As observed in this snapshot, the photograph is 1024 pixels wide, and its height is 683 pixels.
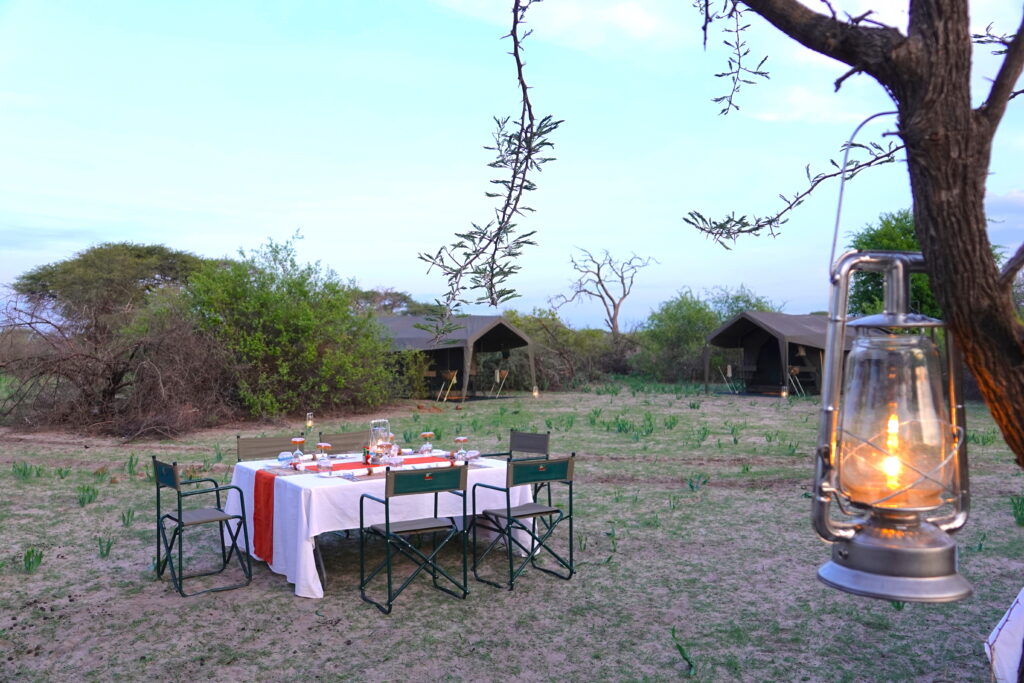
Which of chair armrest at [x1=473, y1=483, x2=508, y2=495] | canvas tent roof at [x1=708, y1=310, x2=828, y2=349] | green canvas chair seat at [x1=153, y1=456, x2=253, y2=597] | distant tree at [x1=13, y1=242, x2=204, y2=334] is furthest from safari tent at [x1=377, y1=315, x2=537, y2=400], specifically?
chair armrest at [x1=473, y1=483, x2=508, y2=495]

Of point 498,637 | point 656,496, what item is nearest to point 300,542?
point 498,637

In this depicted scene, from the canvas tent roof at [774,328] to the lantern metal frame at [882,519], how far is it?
2151 centimetres

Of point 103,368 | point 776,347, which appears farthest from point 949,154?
point 776,347

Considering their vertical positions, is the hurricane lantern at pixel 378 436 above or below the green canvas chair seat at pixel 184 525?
above

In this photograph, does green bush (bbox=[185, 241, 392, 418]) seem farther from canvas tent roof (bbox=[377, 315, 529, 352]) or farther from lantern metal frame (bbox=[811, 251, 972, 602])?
lantern metal frame (bbox=[811, 251, 972, 602])

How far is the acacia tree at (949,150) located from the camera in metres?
1.39

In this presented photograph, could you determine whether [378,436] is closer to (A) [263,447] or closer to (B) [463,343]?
(A) [263,447]

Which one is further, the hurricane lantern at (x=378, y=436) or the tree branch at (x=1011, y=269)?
the hurricane lantern at (x=378, y=436)

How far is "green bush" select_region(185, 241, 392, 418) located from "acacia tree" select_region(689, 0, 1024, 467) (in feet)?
51.4

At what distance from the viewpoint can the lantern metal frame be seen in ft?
3.82

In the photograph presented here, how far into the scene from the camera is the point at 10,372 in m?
14.1

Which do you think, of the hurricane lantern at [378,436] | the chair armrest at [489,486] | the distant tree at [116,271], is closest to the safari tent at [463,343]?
the distant tree at [116,271]

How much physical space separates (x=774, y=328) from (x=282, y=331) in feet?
40.8

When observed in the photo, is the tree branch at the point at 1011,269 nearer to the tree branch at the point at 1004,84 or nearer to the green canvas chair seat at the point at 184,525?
the tree branch at the point at 1004,84
